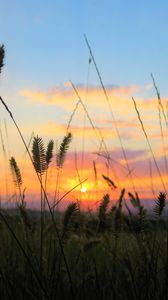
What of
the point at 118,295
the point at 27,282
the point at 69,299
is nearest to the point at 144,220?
the point at 118,295

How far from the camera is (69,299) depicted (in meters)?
2.07

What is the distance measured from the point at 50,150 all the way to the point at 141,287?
2.09ft

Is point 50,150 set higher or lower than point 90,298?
higher

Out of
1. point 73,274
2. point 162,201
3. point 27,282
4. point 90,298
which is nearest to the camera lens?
point 162,201

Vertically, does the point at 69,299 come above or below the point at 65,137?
below

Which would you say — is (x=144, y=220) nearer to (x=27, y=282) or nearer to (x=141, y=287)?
(x=141, y=287)

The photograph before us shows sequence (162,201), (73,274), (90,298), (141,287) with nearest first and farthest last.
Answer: (162,201) < (141,287) < (90,298) < (73,274)

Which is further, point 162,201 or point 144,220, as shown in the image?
point 144,220

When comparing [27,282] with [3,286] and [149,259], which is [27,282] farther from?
[149,259]

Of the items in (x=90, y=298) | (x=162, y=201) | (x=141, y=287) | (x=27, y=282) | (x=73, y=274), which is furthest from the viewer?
(x=73, y=274)

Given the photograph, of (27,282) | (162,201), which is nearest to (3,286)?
(27,282)

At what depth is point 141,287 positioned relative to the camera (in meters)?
1.89

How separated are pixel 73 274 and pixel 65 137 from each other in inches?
31.9

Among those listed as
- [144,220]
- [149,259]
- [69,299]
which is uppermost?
[144,220]
